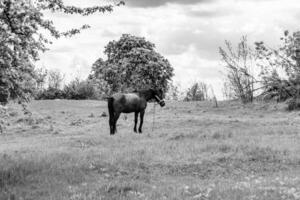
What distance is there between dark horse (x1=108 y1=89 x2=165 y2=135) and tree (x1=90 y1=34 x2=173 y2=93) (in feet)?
103

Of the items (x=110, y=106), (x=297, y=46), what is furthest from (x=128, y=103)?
(x=297, y=46)

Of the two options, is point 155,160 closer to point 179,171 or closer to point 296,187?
point 179,171

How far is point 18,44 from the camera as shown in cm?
1420

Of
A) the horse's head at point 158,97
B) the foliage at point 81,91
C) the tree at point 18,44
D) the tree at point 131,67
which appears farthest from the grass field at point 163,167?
the foliage at point 81,91

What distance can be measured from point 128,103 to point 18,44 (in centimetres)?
1680

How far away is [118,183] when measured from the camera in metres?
14.0

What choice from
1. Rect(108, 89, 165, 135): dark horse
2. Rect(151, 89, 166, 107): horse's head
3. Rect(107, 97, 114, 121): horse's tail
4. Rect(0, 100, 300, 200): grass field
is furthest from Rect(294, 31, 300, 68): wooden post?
Rect(151, 89, 166, 107): horse's head

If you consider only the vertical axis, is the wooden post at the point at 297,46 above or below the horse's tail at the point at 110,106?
above

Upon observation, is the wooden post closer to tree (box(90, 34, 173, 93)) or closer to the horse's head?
the horse's head

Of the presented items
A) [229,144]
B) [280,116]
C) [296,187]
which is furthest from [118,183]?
[280,116]

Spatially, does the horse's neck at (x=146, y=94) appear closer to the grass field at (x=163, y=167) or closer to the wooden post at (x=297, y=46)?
the grass field at (x=163, y=167)

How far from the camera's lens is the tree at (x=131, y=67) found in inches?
2591

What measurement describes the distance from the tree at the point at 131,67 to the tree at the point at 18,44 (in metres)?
47.8

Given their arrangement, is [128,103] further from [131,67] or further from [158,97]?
[131,67]
